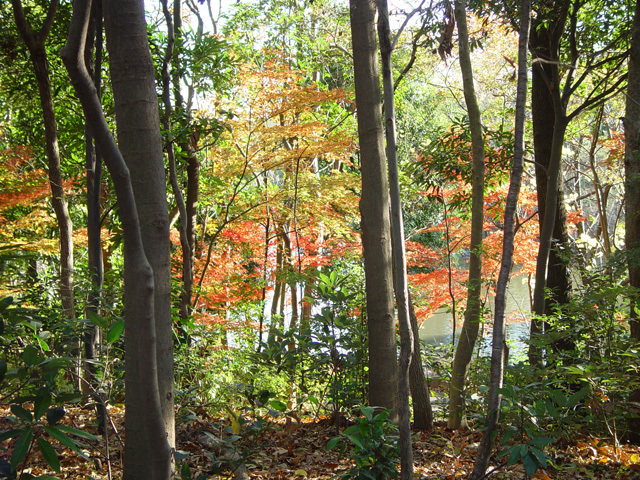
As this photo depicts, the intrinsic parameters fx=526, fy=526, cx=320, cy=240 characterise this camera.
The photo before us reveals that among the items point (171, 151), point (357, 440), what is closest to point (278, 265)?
point (171, 151)

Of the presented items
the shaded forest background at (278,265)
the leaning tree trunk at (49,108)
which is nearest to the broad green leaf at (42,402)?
the shaded forest background at (278,265)

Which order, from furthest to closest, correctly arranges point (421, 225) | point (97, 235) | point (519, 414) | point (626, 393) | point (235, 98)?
point (421, 225) < point (235, 98) < point (97, 235) < point (626, 393) < point (519, 414)

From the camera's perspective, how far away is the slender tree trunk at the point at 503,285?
8.42 ft

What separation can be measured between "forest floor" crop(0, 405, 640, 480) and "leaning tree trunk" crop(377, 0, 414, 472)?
39 centimetres

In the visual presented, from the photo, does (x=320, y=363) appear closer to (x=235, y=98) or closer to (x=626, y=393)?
(x=626, y=393)

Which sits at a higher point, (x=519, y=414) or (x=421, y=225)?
(x=421, y=225)

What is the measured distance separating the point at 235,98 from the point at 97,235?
5159mm

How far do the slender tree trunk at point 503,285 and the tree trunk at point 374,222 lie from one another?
71 centimetres

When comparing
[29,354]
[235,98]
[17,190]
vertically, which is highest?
[235,98]

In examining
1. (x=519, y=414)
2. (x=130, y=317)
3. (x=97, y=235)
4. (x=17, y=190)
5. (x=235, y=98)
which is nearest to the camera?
(x=130, y=317)

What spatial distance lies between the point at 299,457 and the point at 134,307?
2.00 metres

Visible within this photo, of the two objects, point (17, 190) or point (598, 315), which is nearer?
point (598, 315)

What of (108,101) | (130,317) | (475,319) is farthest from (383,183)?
(108,101)

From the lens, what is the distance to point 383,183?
10.8 ft
